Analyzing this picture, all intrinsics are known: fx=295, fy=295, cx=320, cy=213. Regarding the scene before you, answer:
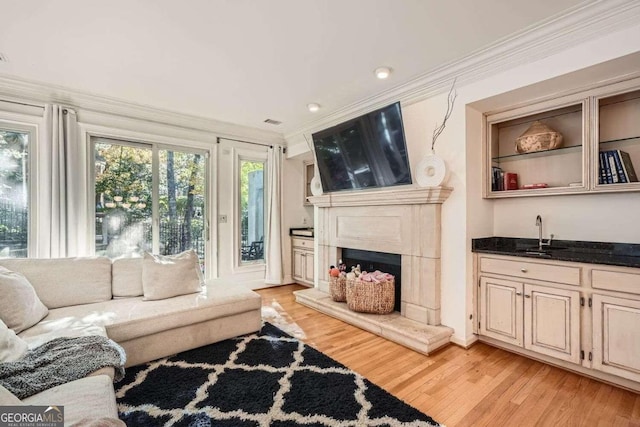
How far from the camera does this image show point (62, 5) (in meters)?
1.85

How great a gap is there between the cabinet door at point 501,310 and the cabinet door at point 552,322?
56 millimetres

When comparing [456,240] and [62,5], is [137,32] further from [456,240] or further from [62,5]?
[456,240]

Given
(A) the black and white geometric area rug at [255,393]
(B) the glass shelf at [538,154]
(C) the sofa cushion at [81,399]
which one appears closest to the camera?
(C) the sofa cushion at [81,399]

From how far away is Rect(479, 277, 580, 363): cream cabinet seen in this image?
211cm

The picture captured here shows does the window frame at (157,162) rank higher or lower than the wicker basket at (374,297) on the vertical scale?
higher

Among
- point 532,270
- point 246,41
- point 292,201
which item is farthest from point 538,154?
point 292,201

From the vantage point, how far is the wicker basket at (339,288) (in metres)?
3.44

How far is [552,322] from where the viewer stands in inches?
86.4

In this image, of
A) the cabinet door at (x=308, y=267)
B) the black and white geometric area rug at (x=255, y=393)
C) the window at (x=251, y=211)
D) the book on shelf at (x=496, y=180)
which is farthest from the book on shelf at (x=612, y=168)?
the window at (x=251, y=211)

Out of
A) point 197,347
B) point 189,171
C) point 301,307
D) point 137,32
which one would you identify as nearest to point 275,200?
point 189,171

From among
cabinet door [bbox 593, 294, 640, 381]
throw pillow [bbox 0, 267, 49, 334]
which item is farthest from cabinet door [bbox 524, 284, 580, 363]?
throw pillow [bbox 0, 267, 49, 334]

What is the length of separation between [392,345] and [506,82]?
2378mm

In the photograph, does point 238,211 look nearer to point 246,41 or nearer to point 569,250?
point 246,41

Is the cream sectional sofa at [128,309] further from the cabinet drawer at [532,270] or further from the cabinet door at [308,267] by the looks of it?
the cabinet drawer at [532,270]
